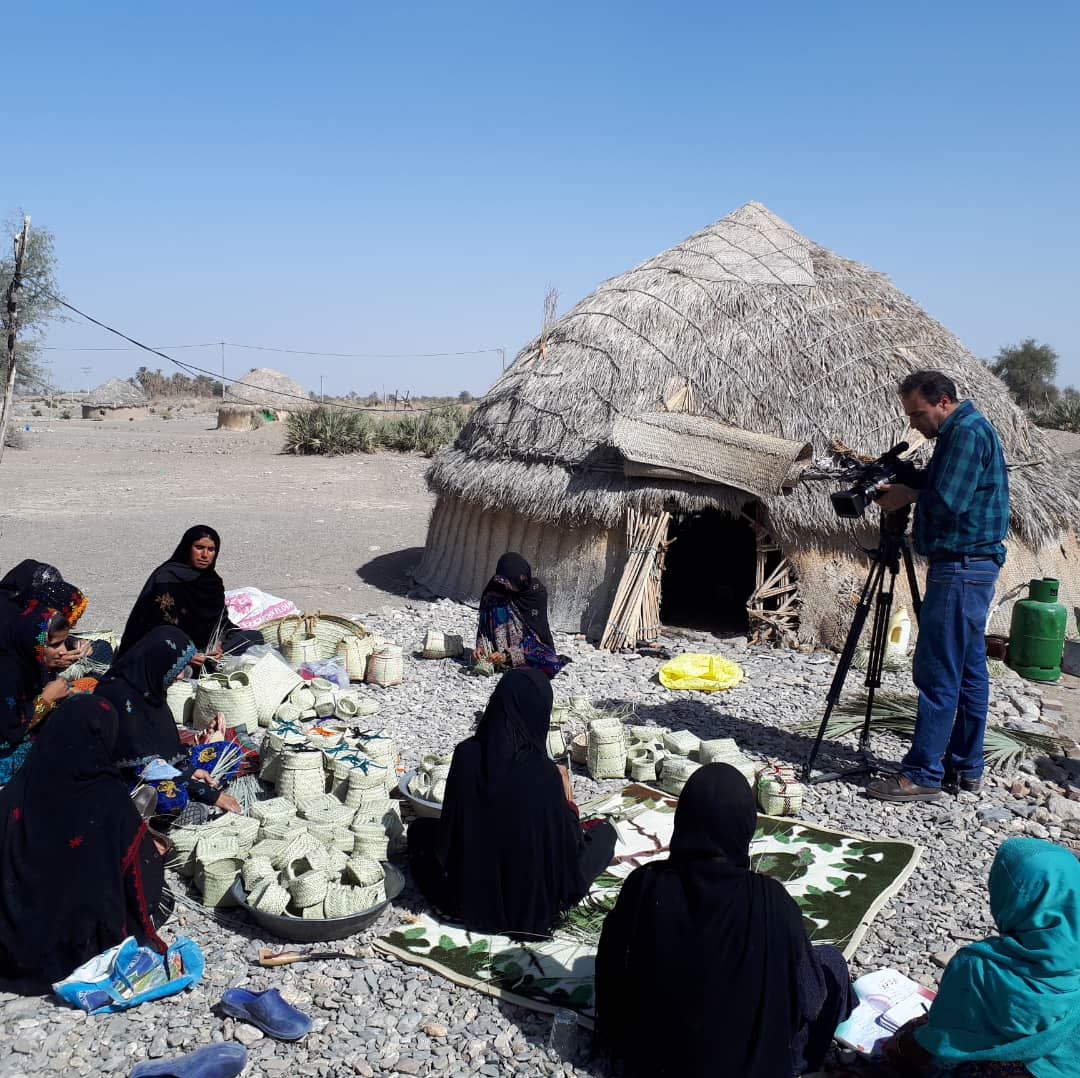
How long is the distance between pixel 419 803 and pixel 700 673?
3.24m

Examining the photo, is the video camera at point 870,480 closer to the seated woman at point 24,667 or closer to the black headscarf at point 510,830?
the black headscarf at point 510,830

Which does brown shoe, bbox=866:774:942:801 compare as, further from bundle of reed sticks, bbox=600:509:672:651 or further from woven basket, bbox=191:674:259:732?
woven basket, bbox=191:674:259:732

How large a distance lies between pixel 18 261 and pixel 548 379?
35.9 ft

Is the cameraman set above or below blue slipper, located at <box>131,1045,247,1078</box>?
above

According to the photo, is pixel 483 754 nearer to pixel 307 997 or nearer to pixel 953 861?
pixel 307 997

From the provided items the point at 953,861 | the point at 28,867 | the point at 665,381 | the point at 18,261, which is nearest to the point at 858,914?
the point at 953,861

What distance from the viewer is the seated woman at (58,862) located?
3.33 meters

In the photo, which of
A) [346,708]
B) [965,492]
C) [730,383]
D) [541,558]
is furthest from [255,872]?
[730,383]

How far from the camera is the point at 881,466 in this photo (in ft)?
16.7

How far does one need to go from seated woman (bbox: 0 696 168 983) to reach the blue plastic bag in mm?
70

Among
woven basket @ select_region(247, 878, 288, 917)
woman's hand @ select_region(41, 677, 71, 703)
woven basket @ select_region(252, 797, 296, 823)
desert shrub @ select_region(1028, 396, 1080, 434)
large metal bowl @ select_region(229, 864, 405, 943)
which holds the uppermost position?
desert shrub @ select_region(1028, 396, 1080, 434)

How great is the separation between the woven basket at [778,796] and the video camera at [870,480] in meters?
1.37

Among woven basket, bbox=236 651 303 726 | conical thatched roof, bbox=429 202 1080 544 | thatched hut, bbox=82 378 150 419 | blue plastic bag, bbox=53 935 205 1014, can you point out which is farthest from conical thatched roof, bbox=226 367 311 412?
blue plastic bag, bbox=53 935 205 1014

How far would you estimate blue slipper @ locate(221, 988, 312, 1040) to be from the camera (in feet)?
10.3
